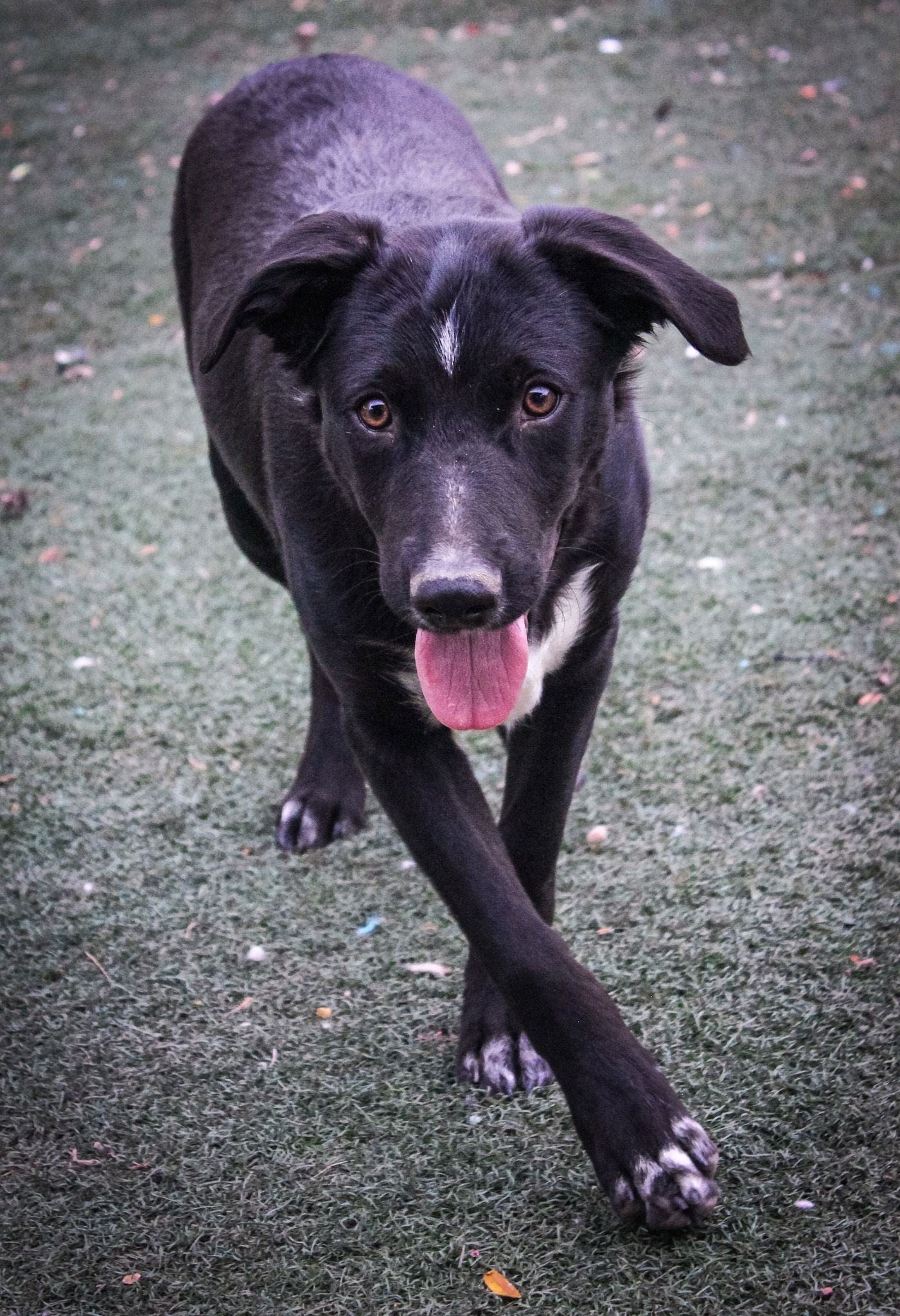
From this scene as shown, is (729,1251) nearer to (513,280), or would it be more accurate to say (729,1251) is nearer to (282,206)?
(513,280)

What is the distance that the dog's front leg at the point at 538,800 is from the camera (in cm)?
257

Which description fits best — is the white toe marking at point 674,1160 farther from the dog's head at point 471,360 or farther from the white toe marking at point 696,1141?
the dog's head at point 471,360

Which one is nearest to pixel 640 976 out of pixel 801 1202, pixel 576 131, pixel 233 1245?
pixel 801 1202

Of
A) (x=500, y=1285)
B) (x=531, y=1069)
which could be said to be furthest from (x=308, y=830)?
(x=500, y=1285)

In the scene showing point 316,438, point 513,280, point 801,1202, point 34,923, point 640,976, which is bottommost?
point 34,923

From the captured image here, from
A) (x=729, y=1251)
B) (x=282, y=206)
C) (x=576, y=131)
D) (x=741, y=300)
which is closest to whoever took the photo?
(x=729, y=1251)

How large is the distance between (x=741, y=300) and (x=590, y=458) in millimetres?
3566

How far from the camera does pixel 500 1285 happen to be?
83.0 inches

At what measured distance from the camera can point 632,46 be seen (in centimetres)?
798

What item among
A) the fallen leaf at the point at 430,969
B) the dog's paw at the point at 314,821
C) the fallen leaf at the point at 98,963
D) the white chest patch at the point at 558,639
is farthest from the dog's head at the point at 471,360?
the fallen leaf at the point at 98,963

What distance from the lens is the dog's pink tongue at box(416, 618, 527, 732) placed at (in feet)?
7.30

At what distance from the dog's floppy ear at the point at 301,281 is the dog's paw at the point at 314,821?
1.39 meters

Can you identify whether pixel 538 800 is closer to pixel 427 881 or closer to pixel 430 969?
pixel 430 969

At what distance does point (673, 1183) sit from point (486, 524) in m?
1.11
